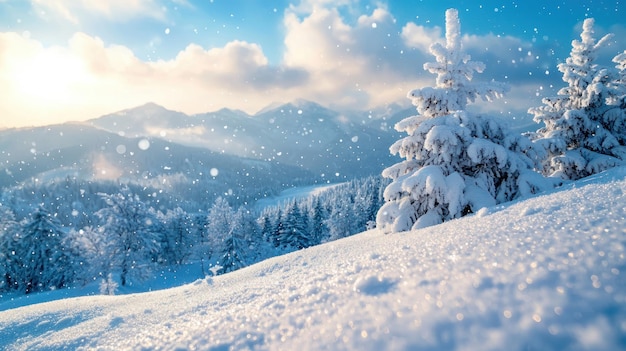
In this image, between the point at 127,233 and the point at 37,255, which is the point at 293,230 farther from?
the point at 37,255

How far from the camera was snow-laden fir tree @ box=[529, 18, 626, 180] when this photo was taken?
46.5 ft

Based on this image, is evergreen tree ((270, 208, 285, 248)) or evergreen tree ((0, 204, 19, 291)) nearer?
evergreen tree ((0, 204, 19, 291))

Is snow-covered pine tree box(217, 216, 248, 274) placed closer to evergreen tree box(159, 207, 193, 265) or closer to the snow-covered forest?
evergreen tree box(159, 207, 193, 265)

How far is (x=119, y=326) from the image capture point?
6926 mm

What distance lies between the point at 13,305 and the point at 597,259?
23432 mm

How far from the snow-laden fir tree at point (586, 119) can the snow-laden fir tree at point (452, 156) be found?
4949mm

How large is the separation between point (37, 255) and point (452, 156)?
145ft

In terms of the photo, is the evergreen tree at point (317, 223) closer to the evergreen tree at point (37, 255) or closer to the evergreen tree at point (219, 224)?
the evergreen tree at point (219, 224)

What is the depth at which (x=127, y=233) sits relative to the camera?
30812 mm

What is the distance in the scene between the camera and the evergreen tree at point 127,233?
99.1ft

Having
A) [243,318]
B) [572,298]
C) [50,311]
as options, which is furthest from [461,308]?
[50,311]

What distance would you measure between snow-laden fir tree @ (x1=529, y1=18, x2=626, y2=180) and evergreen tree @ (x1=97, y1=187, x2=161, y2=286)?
34.5 metres

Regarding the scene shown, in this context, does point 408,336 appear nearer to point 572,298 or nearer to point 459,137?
point 572,298

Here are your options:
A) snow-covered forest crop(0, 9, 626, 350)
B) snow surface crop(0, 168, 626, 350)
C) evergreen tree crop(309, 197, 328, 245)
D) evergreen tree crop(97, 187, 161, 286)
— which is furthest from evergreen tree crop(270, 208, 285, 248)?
snow surface crop(0, 168, 626, 350)
